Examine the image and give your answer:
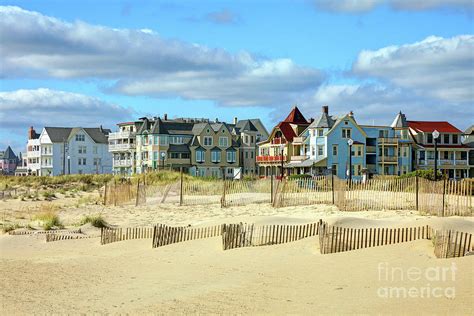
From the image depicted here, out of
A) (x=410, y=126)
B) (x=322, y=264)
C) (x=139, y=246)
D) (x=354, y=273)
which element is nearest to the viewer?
(x=354, y=273)

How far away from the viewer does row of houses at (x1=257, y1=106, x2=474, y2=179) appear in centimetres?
7156

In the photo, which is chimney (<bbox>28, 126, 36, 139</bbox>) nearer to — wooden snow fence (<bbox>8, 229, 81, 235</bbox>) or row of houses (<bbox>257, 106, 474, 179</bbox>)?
row of houses (<bbox>257, 106, 474, 179</bbox>)

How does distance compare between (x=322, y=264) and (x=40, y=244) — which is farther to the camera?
(x=40, y=244)

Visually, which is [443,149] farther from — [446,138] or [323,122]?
[323,122]

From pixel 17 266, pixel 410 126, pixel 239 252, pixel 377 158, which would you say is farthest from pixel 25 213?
pixel 410 126

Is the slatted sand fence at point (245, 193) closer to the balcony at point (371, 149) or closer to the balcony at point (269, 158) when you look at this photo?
the balcony at point (371, 149)

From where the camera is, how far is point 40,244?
71.6 feet

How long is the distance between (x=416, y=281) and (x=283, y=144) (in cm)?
6329

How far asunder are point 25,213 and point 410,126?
53869 millimetres

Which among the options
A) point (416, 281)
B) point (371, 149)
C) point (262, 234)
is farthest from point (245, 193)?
point (371, 149)

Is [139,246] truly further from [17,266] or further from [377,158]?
[377,158]

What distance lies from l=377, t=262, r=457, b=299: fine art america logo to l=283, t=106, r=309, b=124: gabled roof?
6725 cm

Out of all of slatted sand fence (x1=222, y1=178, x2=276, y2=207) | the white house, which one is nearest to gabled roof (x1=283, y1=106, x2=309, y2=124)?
the white house

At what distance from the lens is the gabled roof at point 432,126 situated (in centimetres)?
7888
